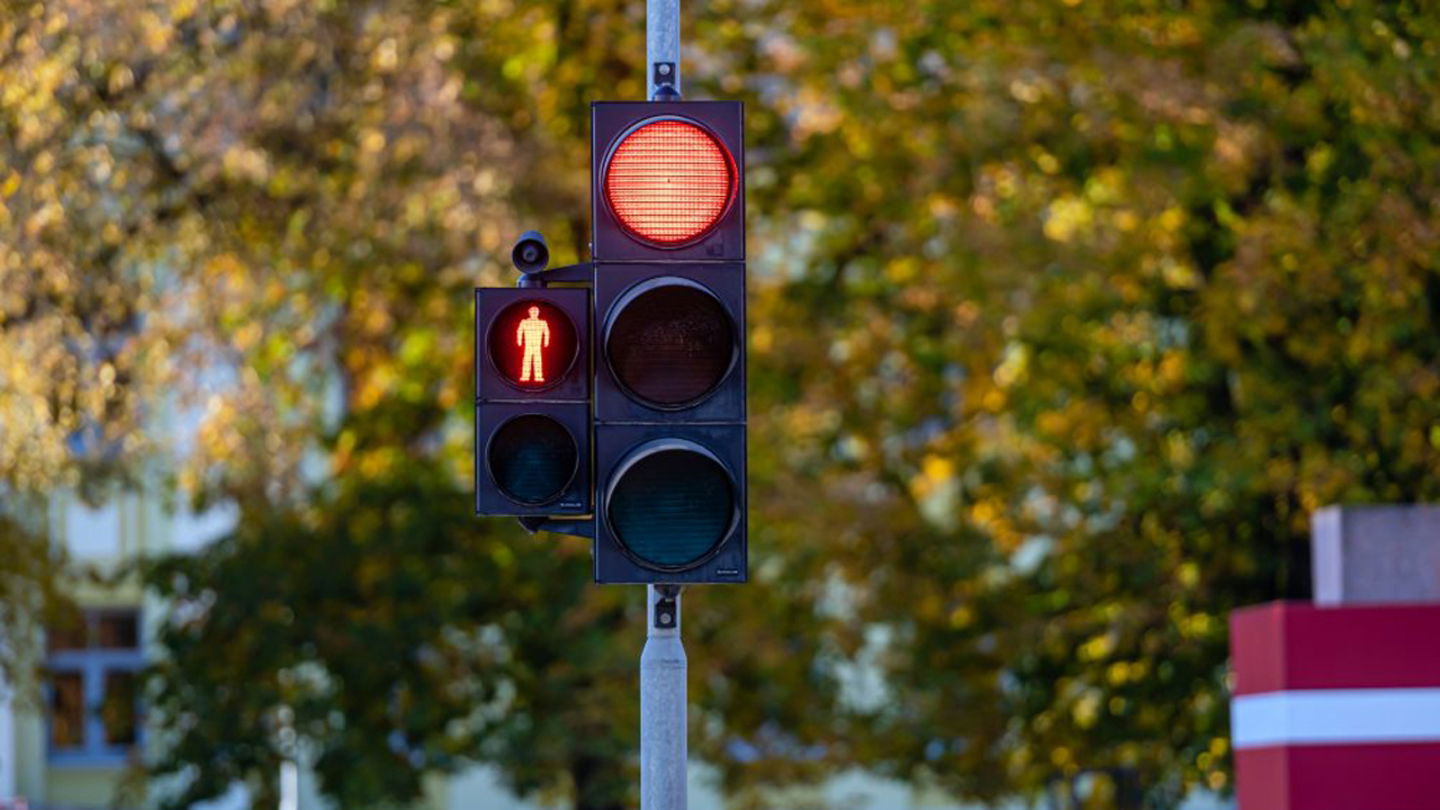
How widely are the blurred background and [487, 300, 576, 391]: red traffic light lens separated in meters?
9.82

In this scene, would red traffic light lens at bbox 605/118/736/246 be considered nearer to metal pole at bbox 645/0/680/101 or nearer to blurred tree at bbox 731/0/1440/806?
metal pole at bbox 645/0/680/101

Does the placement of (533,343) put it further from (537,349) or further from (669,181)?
(669,181)

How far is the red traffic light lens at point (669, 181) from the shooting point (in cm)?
807

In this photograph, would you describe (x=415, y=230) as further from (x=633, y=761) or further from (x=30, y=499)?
(x=633, y=761)

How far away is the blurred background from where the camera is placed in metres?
19.3

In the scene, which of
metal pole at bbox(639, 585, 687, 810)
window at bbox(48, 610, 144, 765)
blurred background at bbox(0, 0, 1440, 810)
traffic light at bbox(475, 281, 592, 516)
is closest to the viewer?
traffic light at bbox(475, 281, 592, 516)

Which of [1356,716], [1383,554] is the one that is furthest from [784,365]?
[1356,716]

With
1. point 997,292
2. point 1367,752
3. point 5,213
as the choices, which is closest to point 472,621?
point 997,292

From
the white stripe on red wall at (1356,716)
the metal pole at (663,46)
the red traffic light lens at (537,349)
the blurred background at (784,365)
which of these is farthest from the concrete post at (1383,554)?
the red traffic light lens at (537,349)

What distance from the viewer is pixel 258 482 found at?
2205cm

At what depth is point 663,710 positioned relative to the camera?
27.1 ft

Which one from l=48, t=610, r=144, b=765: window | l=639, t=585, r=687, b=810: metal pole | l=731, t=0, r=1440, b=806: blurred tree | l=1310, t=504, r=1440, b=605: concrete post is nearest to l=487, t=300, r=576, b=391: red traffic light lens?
l=639, t=585, r=687, b=810: metal pole

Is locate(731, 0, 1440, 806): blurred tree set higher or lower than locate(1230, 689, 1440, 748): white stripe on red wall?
higher

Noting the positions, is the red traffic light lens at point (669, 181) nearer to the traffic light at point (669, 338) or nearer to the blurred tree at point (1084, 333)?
the traffic light at point (669, 338)
